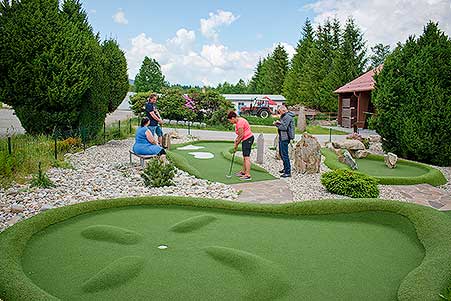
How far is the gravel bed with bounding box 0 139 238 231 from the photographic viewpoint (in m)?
5.58

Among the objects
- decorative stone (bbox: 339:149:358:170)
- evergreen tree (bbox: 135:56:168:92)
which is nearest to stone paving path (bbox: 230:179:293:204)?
decorative stone (bbox: 339:149:358:170)

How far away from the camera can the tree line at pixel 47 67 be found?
9.85 meters

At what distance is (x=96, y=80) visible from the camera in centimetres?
1138

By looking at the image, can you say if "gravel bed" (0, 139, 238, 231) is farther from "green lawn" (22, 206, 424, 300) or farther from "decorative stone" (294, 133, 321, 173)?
"decorative stone" (294, 133, 321, 173)

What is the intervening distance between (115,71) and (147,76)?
27.5 meters

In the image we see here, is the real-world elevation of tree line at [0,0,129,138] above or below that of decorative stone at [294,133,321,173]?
above

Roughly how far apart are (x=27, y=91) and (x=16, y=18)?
6.12 ft

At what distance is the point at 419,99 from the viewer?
10.8 metres

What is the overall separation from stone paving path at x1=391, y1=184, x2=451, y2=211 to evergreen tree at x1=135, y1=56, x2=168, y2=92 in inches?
1385

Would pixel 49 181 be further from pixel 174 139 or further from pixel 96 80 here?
pixel 174 139

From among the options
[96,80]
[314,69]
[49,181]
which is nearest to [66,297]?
[49,181]

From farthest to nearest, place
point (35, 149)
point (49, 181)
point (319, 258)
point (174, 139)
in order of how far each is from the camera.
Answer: point (174, 139) < point (35, 149) < point (49, 181) < point (319, 258)

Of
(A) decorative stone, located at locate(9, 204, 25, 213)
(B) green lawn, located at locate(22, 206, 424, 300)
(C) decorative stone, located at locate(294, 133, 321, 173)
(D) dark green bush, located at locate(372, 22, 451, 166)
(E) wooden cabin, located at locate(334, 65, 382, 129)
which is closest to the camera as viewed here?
(B) green lawn, located at locate(22, 206, 424, 300)

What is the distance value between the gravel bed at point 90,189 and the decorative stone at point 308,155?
2340 mm
